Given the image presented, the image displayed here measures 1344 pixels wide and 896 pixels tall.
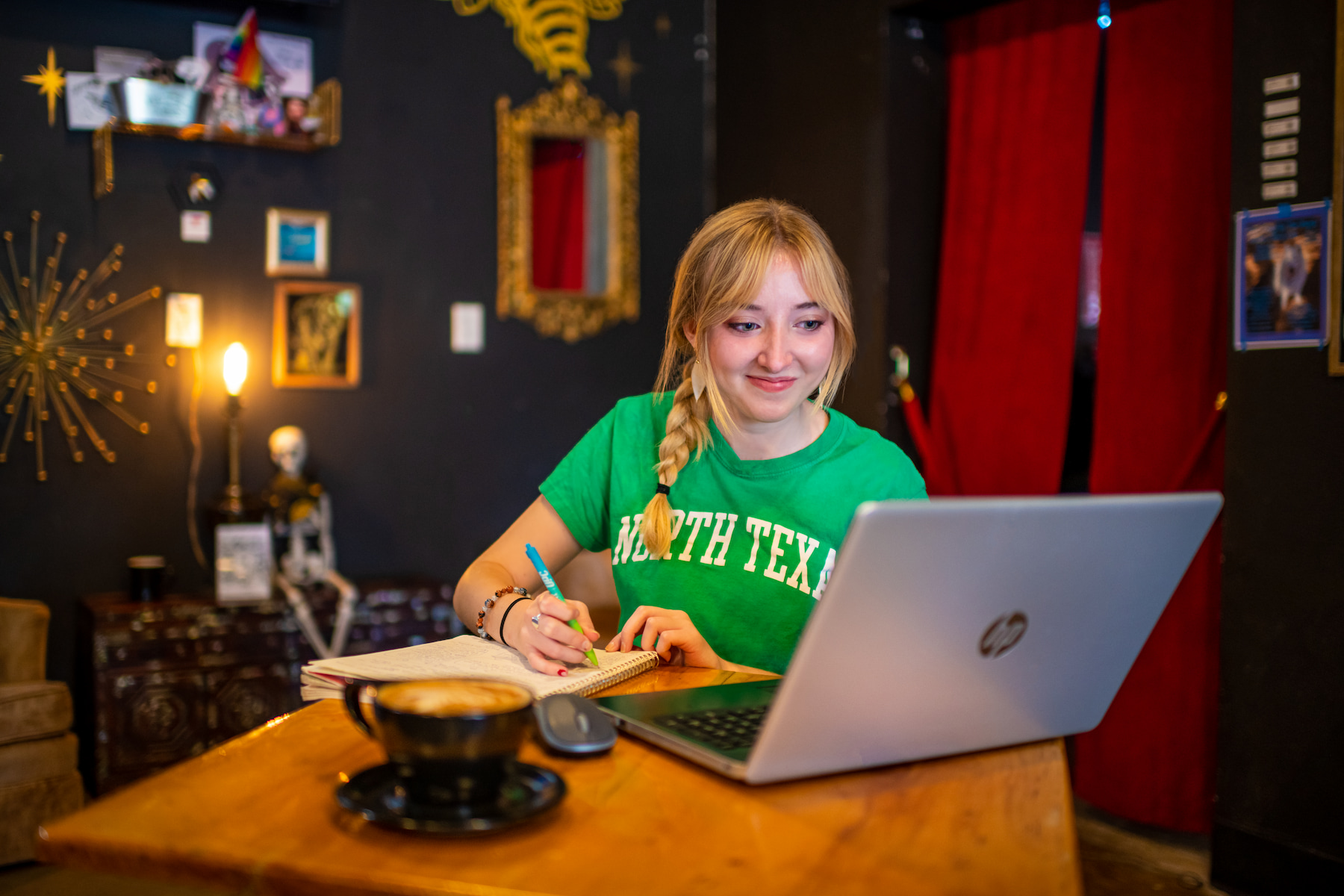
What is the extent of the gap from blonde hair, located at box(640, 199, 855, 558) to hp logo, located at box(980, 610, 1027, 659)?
0.68 metres

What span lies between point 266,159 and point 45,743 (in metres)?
1.84

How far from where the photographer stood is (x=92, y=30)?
3102 mm

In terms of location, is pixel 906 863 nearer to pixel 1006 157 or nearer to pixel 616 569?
pixel 616 569

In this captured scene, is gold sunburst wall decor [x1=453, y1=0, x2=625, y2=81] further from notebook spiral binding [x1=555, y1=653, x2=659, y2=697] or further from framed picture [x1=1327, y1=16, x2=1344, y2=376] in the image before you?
notebook spiral binding [x1=555, y1=653, x2=659, y2=697]

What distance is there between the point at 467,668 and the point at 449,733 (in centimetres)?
44

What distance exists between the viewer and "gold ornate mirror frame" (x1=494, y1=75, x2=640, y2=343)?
11.9 feet

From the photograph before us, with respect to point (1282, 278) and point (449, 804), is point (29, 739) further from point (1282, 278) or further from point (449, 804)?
point (1282, 278)

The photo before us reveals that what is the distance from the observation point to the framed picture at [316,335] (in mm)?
3369

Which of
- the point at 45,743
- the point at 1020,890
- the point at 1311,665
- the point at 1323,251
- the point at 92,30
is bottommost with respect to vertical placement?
the point at 45,743

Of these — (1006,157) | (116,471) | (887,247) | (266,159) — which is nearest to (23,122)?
(266,159)

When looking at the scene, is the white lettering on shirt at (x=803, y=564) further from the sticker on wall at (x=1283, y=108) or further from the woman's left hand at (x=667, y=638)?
the sticker on wall at (x=1283, y=108)

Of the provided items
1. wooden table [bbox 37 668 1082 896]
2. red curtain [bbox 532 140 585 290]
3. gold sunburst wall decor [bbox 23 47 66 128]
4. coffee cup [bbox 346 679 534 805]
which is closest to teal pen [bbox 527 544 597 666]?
wooden table [bbox 37 668 1082 896]

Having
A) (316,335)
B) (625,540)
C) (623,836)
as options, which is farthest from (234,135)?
(623,836)

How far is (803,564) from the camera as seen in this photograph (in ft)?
4.77
